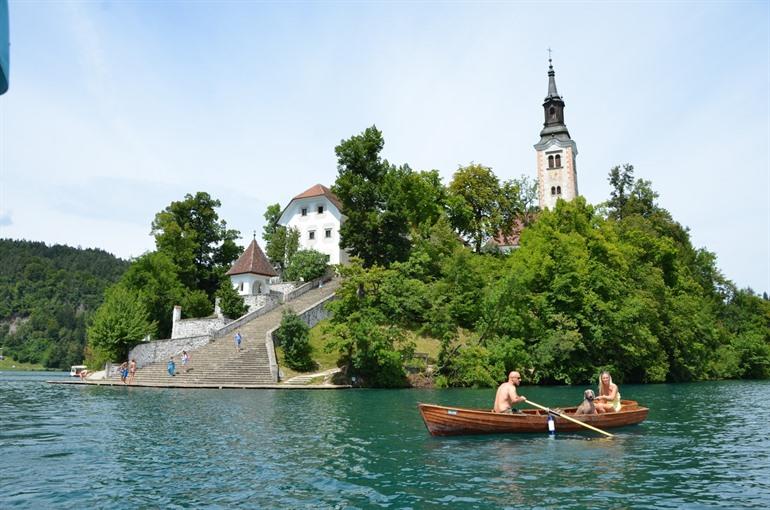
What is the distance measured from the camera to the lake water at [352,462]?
10.9 metres

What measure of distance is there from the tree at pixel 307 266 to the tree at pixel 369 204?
7.85 m

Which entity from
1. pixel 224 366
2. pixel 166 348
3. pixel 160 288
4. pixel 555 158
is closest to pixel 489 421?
pixel 224 366

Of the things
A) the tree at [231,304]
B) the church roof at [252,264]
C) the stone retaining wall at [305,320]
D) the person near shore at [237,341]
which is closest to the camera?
the stone retaining wall at [305,320]

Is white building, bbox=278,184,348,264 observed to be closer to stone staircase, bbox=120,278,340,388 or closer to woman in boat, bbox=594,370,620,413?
stone staircase, bbox=120,278,340,388

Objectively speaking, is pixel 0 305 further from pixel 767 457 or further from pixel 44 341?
pixel 767 457

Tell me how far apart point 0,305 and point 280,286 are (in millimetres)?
159552

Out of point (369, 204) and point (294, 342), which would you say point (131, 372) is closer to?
point (294, 342)

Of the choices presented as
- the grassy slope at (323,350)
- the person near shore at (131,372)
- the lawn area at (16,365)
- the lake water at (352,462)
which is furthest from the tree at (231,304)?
the lawn area at (16,365)

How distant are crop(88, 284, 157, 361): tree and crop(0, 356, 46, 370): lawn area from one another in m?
116

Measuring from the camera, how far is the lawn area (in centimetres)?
14300

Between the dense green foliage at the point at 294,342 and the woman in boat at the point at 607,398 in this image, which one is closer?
the woman in boat at the point at 607,398

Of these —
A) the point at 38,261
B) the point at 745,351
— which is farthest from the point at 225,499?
the point at 38,261

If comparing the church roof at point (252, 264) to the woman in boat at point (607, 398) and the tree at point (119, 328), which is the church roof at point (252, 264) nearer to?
the tree at point (119, 328)

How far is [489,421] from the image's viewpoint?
18.0 meters
